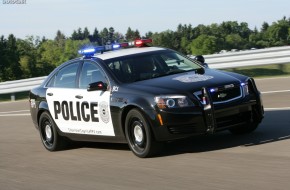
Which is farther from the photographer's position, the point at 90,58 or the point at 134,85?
the point at 90,58

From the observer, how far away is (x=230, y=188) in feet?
18.9

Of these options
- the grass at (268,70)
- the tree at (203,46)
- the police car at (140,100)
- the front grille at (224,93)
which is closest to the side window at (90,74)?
the police car at (140,100)

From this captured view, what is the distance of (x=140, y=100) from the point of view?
7.89 m

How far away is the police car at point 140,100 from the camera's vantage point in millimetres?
7684

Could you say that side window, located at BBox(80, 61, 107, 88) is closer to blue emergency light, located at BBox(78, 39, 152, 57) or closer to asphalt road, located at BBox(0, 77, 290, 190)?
blue emergency light, located at BBox(78, 39, 152, 57)

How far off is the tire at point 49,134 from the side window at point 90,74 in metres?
1.11

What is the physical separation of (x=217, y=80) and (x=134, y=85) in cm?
109

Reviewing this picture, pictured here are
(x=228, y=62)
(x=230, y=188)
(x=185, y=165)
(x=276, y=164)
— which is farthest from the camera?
(x=228, y=62)

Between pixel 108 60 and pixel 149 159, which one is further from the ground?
pixel 108 60

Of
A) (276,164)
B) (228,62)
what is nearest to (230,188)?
(276,164)

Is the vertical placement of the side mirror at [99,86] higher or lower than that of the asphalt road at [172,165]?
higher

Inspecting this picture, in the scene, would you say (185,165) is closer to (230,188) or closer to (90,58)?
(230,188)

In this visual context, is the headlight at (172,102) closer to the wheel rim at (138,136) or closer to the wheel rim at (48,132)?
the wheel rim at (138,136)

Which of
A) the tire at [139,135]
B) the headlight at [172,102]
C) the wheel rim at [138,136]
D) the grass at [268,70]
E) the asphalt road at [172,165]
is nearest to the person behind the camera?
the asphalt road at [172,165]
